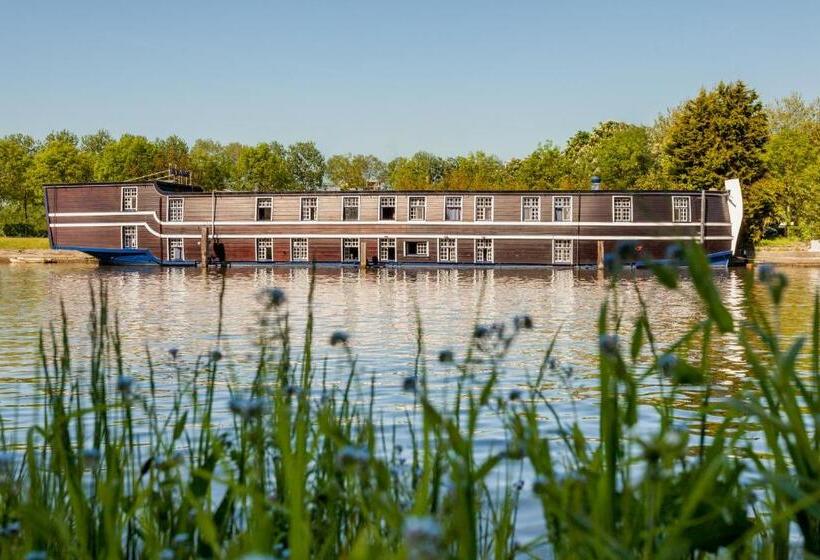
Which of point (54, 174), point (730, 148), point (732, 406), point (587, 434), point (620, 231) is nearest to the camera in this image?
point (732, 406)

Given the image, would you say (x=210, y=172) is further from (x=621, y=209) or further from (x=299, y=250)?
(x=621, y=209)

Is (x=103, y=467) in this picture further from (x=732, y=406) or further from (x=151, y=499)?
(x=732, y=406)

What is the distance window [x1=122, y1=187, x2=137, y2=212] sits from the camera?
157ft

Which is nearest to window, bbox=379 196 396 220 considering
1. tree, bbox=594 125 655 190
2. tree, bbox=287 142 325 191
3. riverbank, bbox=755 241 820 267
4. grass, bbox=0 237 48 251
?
riverbank, bbox=755 241 820 267

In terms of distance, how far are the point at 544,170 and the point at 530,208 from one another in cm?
2653

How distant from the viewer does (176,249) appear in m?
47.5

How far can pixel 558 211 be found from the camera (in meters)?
43.4

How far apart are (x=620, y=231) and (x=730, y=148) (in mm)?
13579

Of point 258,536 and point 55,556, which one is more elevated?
point 258,536

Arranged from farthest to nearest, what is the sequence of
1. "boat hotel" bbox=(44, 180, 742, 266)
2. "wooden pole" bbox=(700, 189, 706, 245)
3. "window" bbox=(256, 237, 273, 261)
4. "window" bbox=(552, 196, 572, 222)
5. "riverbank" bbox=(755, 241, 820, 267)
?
"window" bbox=(256, 237, 273, 261) → "riverbank" bbox=(755, 241, 820, 267) → "window" bbox=(552, 196, 572, 222) → "boat hotel" bbox=(44, 180, 742, 266) → "wooden pole" bbox=(700, 189, 706, 245)

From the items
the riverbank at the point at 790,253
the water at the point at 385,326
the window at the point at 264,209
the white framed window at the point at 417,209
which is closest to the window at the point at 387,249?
the white framed window at the point at 417,209

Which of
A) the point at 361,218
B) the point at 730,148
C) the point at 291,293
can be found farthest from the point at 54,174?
the point at 291,293

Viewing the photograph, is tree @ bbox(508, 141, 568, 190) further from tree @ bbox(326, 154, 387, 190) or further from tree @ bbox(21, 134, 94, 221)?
tree @ bbox(21, 134, 94, 221)

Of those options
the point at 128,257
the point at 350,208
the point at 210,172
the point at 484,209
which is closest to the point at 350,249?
the point at 350,208
